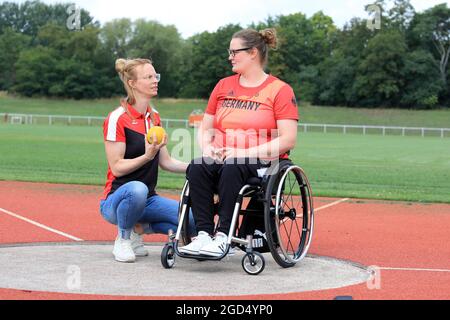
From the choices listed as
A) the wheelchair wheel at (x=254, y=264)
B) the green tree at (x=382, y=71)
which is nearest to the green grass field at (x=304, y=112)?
the green tree at (x=382, y=71)

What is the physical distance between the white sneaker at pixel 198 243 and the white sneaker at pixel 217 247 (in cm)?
4

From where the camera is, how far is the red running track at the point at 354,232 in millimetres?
5602

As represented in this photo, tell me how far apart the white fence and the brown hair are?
42.9 m

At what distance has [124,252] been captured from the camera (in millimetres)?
6500

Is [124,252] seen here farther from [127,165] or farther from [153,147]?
[153,147]

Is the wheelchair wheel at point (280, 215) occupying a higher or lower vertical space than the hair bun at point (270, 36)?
lower

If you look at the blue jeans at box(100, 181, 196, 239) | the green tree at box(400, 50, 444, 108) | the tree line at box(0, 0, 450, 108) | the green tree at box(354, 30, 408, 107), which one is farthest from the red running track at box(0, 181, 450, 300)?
the green tree at box(400, 50, 444, 108)

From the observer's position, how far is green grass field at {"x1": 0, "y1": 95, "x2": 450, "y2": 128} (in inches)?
2478

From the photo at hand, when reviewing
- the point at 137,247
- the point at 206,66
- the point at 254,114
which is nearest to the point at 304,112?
the point at 206,66

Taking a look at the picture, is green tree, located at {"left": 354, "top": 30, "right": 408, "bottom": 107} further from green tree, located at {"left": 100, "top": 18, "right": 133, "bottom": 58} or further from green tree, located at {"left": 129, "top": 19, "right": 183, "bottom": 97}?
green tree, located at {"left": 100, "top": 18, "right": 133, "bottom": 58}

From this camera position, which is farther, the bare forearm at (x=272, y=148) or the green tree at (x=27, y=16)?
the green tree at (x=27, y=16)

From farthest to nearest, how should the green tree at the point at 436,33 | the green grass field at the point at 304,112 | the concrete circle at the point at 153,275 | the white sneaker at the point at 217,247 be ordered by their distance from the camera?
the green tree at the point at 436,33 → the green grass field at the point at 304,112 → the white sneaker at the point at 217,247 → the concrete circle at the point at 153,275

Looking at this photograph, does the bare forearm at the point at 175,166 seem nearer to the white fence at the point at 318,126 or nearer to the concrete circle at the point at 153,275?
the concrete circle at the point at 153,275

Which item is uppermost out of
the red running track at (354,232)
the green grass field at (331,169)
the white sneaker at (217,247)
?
the white sneaker at (217,247)
